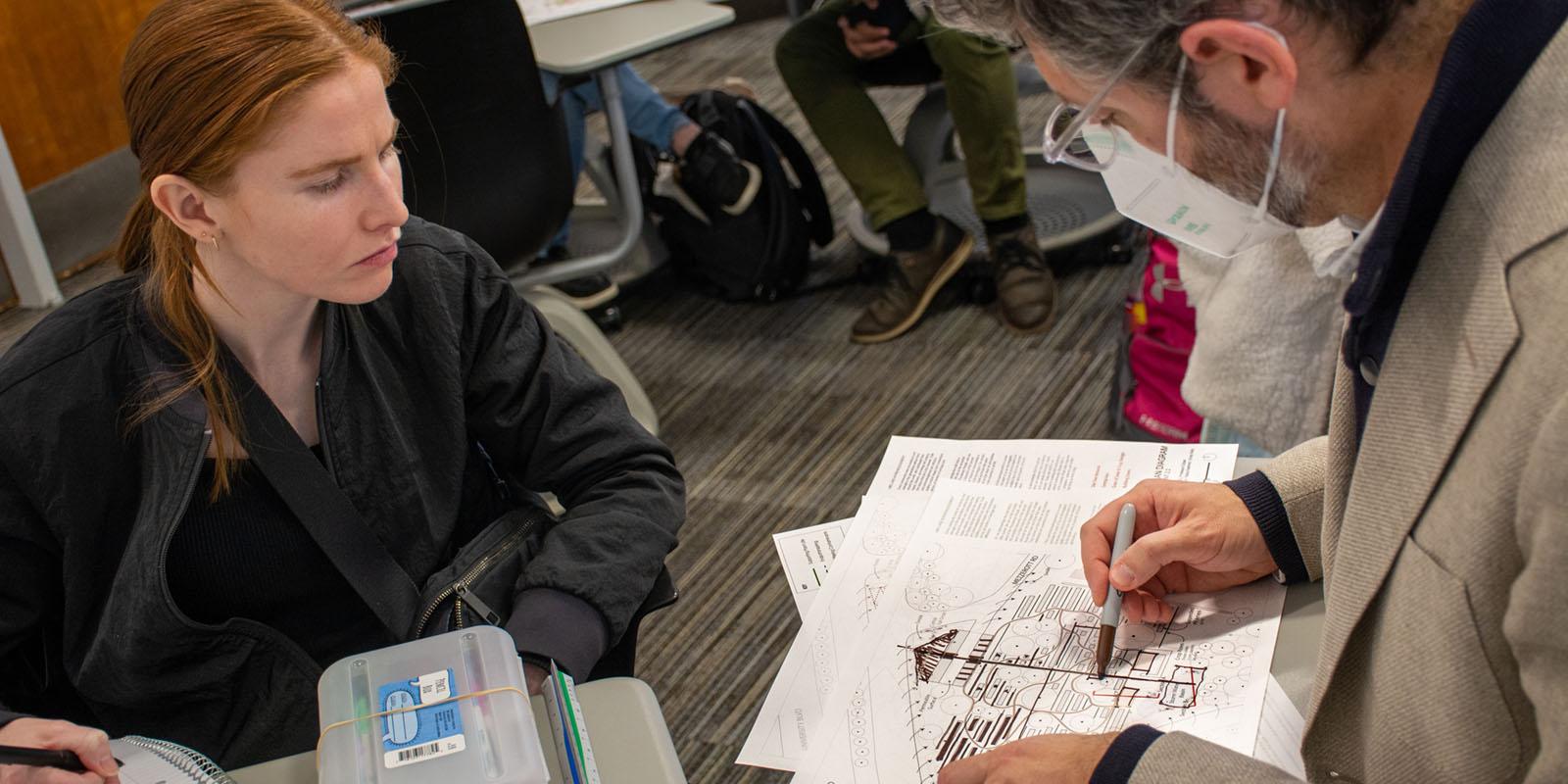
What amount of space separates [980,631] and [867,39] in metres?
2.12

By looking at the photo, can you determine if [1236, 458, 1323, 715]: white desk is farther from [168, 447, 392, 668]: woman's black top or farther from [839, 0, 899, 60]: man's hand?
[839, 0, 899, 60]: man's hand

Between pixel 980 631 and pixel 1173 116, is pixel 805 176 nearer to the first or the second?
pixel 980 631

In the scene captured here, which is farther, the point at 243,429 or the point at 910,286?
the point at 910,286

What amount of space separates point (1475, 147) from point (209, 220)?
90 cm

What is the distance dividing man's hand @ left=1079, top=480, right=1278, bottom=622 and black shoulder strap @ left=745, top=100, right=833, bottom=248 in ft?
6.94

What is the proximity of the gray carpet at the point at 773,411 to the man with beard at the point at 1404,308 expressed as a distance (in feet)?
3.91

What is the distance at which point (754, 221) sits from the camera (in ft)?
9.86

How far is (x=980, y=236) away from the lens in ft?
10.3

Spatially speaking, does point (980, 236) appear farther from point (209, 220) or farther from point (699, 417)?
point (209, 220)

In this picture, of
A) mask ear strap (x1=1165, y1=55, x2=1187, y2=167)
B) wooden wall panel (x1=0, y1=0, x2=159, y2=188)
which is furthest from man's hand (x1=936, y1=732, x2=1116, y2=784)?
wooden wall panel (x1=0, y1=0, x2=159, y2=188)

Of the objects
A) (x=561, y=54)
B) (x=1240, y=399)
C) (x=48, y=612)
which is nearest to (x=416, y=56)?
(x=561, y=54)

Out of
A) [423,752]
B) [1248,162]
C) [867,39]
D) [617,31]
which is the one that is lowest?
[867,39]

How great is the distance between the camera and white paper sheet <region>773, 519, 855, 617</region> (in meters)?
1.06

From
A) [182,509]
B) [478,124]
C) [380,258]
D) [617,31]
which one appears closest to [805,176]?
[617,31]
